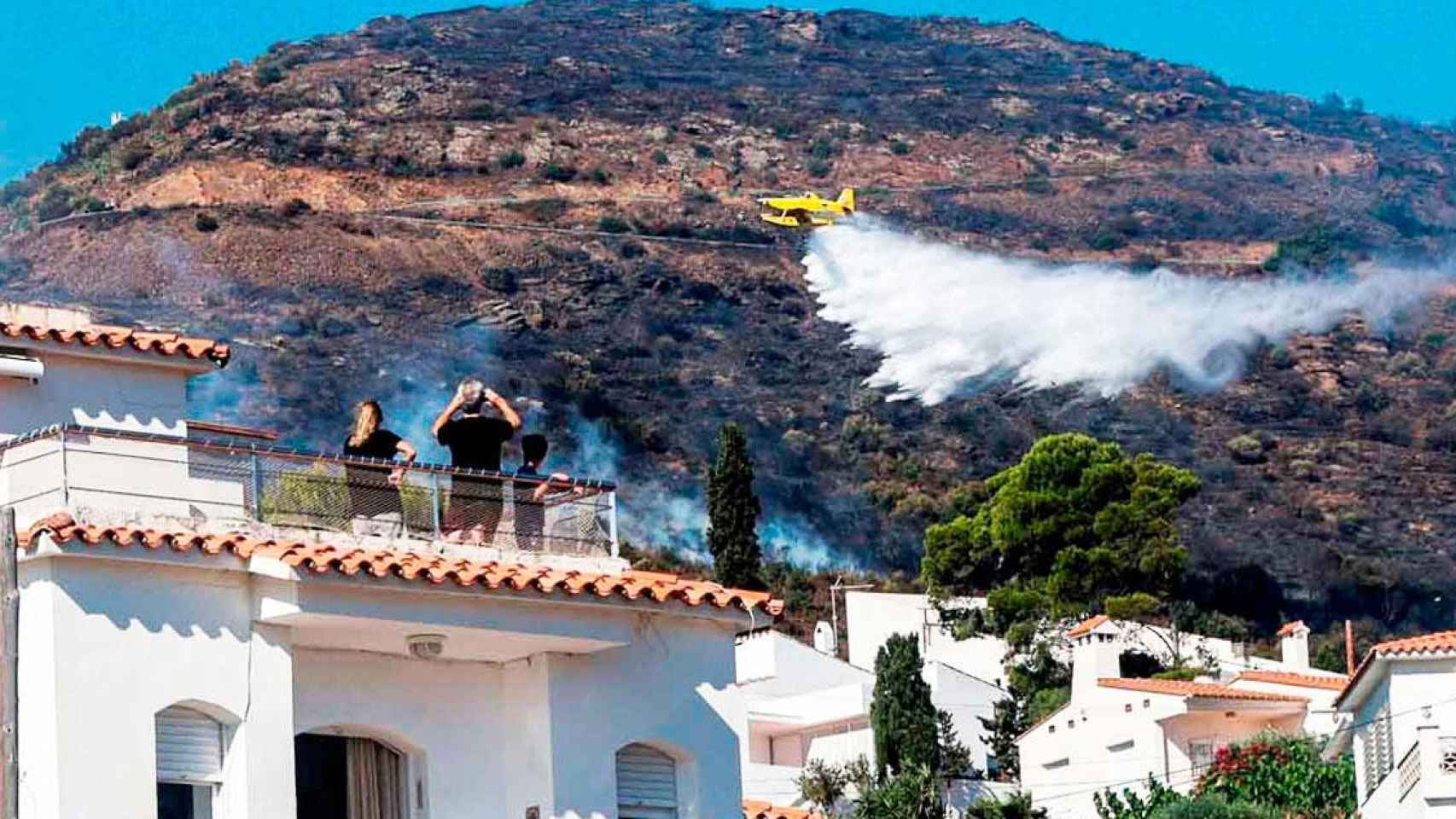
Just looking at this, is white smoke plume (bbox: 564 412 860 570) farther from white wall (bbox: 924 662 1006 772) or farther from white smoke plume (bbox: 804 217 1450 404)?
white wall (bbox: 924 662 1006 772)

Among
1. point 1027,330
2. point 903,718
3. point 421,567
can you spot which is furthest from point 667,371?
point 421,567

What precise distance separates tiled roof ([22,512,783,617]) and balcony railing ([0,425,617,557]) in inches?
15.7

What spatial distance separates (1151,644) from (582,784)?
73.9 meters

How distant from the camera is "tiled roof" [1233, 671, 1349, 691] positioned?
77750 millimetres

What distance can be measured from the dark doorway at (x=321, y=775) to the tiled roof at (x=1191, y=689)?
48.3 metres

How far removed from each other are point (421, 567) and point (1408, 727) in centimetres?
3173

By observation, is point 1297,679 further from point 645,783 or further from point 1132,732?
point 645,783

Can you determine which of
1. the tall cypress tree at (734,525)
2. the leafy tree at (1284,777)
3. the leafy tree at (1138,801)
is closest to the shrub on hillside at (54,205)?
the tall cypress tree at (734,525)

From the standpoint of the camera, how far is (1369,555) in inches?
6102

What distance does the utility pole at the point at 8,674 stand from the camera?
923 inches

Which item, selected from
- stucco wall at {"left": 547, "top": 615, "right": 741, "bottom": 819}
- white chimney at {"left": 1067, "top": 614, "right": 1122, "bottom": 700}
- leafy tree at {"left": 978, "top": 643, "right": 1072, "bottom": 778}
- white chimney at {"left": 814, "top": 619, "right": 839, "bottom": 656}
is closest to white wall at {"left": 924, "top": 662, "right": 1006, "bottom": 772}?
leafy tree at {"left": 978, "top": 643, "right": 1072, "bottom": 778}

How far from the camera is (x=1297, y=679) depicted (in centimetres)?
8025

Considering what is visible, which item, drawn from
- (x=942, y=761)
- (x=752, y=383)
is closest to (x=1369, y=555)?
(x=752, y=383)

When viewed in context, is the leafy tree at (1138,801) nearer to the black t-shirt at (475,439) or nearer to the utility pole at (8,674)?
the black t-shirt at (475,439)
